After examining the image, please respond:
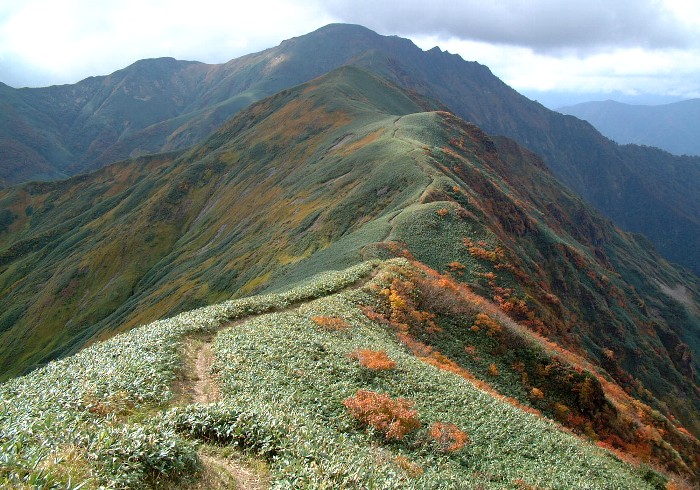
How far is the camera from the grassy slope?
445 inches

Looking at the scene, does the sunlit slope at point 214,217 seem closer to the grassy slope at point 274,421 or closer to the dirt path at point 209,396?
the dirt path at point 209,396

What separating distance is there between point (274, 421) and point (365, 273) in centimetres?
2352

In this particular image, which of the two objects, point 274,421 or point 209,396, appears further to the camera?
point 209,396

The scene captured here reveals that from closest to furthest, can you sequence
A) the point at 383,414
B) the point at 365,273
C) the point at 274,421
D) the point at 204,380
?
the point at 274,421, the point at 383,414, the point at 204,380, the point at 365,273

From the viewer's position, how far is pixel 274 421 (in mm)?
15117

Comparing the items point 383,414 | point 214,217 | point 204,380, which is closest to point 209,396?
point 204,380

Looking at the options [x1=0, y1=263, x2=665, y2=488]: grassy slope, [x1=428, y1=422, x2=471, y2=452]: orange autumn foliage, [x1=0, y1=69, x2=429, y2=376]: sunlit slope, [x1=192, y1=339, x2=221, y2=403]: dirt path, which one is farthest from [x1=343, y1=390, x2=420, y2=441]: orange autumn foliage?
[x1=0, y1=69, x2=429, y2=376]: sunlit slope

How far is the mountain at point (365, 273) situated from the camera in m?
30.2

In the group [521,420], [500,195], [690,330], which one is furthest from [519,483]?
[690,330]

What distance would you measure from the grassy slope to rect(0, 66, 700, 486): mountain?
0.94ft

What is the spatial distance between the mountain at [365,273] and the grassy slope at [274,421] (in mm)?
286

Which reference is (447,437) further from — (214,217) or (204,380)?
(214,217)

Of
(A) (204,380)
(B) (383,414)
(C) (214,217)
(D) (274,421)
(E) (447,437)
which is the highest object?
(D) (274,421)

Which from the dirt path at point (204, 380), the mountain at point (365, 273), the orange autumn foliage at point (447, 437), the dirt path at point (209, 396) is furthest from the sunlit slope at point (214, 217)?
the orange autumn foliage at point (447, 437)
